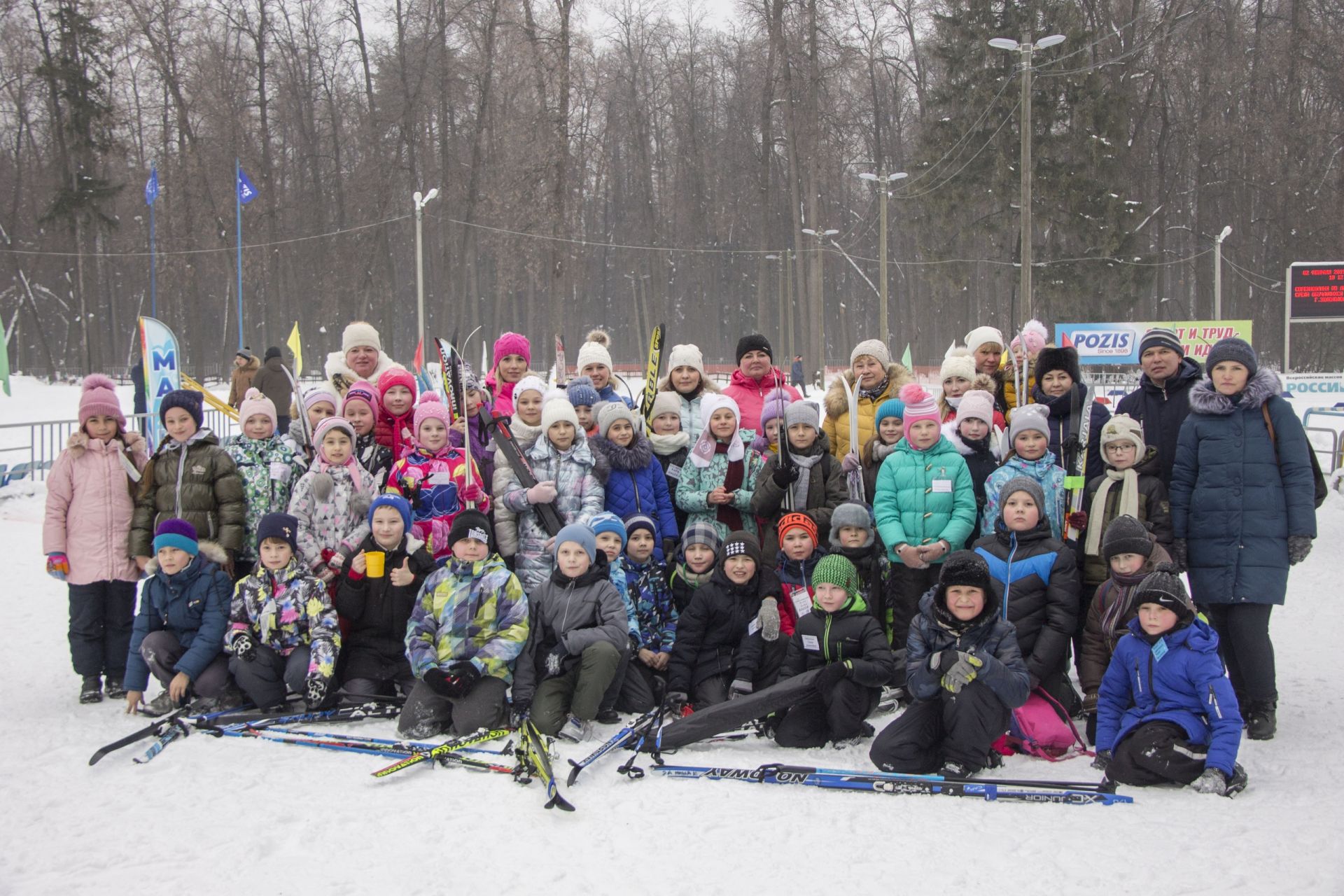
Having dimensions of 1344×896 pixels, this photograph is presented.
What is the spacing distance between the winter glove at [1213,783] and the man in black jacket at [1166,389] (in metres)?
1.71

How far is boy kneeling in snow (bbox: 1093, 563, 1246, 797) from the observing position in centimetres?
382

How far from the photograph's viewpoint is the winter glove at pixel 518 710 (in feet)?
15.5

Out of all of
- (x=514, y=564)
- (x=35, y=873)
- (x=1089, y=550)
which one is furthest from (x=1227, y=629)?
(x=35, y=873)

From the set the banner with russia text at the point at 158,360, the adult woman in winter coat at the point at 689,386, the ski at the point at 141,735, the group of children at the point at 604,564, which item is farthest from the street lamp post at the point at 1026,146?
the ski at the point at 141,735

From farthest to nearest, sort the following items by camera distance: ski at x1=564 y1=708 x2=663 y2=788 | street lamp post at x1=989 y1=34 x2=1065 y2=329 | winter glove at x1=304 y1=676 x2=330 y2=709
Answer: street lamp post at x1=989 y1=34 x2=1065 y2=329, winter glove at x1=304 y1=676 x2=330 y2=709, ski at x1=564 y1=708 x2=663 y2=788

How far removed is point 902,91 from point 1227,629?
39076mm

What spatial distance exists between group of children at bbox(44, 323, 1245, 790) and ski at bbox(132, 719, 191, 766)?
34 centimetres

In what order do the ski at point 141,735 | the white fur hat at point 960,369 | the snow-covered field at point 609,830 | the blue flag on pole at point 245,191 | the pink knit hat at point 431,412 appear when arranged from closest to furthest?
the snow-covered field at point 609,830 → the ski at point 141,735 → the pink knit hat at point 431,412 → the white fur hat at point 960,369 → the blue flag on pole at point 245,191

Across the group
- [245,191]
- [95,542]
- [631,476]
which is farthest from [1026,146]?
[245,191]

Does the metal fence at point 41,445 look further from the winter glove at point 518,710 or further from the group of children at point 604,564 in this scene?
the winter glove at point 518,710

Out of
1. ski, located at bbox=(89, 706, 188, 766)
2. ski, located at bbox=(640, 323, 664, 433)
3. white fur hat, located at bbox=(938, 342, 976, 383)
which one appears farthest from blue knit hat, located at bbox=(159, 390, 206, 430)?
white fur hat, located at bbox=(938, 342, 976, 383)

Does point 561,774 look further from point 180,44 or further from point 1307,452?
point 180,44

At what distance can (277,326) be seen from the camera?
39.0m

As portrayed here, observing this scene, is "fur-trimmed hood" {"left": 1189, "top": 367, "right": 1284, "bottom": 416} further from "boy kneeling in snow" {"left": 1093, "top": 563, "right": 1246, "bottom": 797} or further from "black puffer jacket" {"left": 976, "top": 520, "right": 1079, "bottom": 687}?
"boy kneeling in snow" {"left": 1093, "top": 563, "right": 1246, "bottom": 797}
